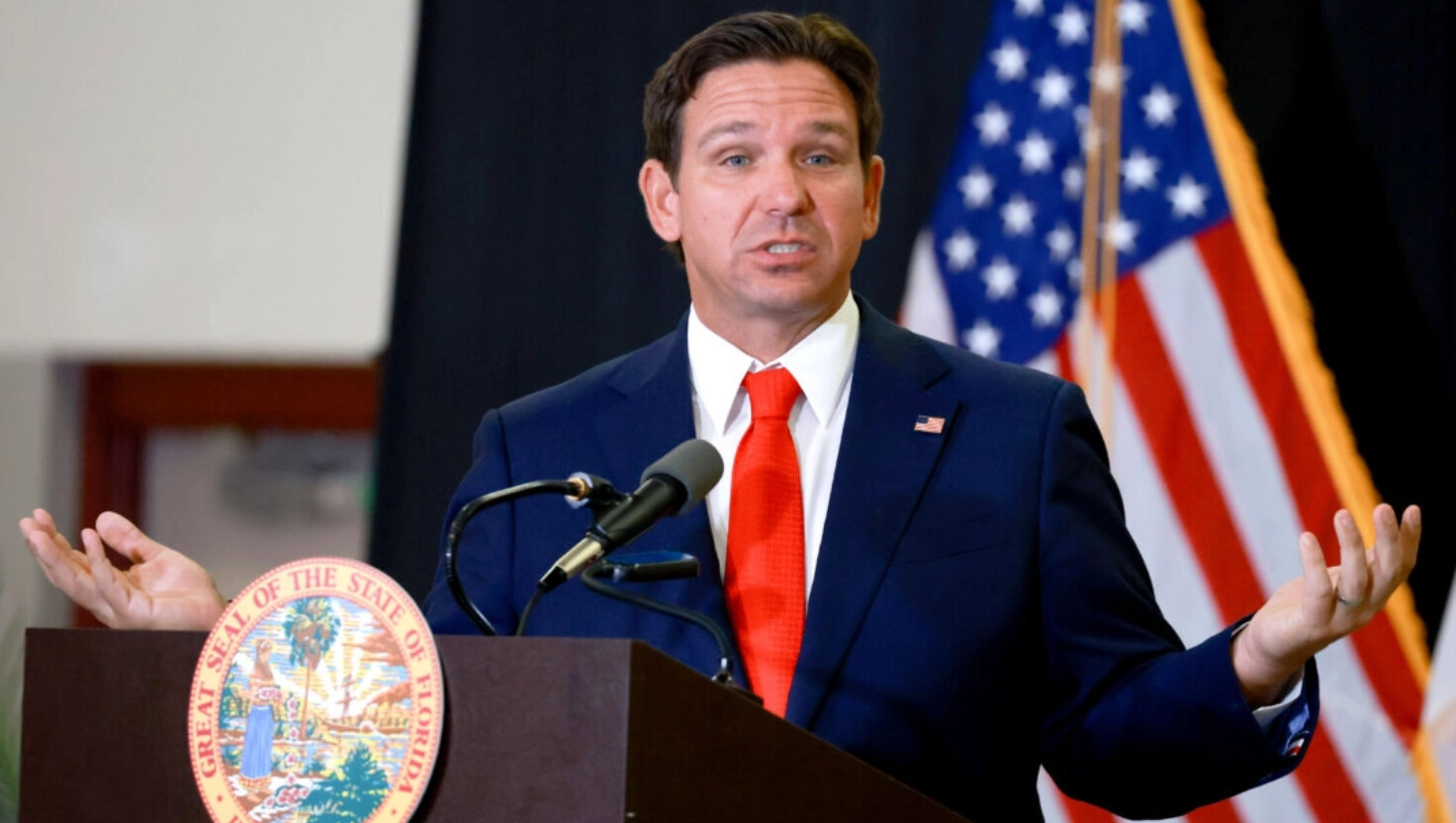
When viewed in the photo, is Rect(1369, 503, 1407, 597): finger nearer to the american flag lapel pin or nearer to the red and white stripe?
the american flag lapel pin

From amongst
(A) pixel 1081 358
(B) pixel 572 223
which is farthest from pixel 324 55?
(A) pixel 1081 358

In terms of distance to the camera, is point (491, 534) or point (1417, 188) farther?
point (1417, 188)

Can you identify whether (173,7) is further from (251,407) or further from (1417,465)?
(1417,465)

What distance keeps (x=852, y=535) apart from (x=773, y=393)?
0.77 ft

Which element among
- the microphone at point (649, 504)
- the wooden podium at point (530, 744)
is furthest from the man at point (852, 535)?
the microphone at point (649, 504)

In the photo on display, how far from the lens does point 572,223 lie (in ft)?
12.0

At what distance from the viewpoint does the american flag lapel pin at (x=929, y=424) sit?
1.90m

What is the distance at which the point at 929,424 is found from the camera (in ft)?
6.26

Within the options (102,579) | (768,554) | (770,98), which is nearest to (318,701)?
(102,579)

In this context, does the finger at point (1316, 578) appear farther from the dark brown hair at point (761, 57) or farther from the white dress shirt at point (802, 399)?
the dark brown hair at point (761, 57)

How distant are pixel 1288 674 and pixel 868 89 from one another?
98 cm

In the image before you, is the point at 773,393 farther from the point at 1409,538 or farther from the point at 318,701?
the point at 318,701

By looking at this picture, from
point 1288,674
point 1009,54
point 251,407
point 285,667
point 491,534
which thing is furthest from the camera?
point 251,407

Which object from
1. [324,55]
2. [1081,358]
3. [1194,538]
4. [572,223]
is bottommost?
[1194,538]
